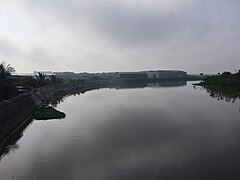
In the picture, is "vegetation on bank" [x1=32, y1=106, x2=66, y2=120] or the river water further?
"vegetation on bank" [x1=32, y1=106, x2=66, y2=120]

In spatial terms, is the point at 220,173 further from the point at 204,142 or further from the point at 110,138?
the point at 110,138

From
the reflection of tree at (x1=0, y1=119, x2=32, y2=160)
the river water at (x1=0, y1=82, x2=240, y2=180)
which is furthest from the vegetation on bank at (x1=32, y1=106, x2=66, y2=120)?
the reflection of tree at (x1=0, y1=119, x2=32, y2=160)

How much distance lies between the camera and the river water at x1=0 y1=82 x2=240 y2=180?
19.0 meters

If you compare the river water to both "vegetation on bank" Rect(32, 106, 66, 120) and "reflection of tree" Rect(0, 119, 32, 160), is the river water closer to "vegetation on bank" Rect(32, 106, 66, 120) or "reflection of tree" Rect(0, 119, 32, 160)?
"reflection of tree" Rect(0, 119, 32, 160)

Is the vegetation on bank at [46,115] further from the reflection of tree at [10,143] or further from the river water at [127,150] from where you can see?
the reflection of tree at [10,143]

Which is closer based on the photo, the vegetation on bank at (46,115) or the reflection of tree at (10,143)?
the reflection of tree at (10,143)

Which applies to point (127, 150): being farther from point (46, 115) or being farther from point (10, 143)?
point (46, 115)

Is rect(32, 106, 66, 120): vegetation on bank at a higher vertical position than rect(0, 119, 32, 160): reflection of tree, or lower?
higher

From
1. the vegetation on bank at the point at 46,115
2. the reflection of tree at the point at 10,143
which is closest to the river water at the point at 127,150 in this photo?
the reflection of tree at the point at 10,143

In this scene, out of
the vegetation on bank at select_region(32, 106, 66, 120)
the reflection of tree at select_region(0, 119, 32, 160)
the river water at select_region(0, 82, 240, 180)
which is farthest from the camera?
the vegetation on bank at select_region(32, 106, 66, 120)

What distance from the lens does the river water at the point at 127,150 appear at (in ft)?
62.3

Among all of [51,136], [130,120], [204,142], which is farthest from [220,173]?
[130,120]

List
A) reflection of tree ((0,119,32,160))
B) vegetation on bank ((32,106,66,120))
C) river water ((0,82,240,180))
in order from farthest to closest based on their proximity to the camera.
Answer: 1. vegetation on bank ((32,106,66,120))
2. reflection of tree ((0,119,32,160))
3. river water ((0,82,240,180))

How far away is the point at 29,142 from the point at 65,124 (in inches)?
349
